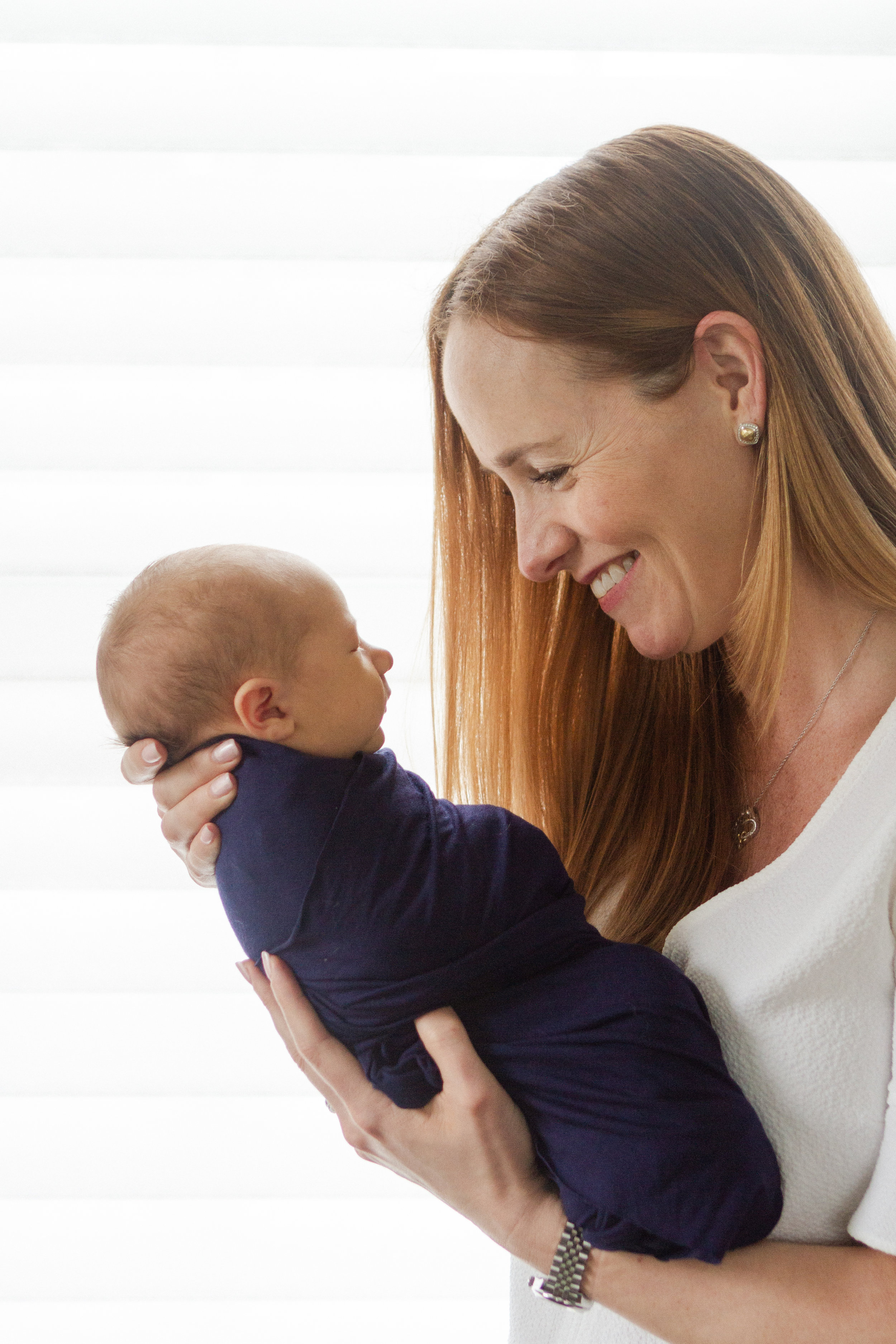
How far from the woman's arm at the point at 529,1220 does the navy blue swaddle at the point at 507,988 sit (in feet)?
0.06

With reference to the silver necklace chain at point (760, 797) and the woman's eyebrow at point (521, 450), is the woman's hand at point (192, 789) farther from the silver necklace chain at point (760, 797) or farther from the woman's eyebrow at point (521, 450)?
the silver necklace chain at point (760, 797)

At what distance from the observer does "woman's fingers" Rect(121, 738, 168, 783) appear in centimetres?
103

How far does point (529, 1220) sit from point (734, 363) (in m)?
0.89

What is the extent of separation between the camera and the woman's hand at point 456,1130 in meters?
0.97

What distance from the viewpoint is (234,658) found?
3.28 ft

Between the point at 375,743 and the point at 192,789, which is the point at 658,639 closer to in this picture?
the point at 375,743

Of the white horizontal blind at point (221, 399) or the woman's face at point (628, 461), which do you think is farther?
the white horizontal blind at point (221, 399)

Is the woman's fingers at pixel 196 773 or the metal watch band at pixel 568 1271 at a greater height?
the woman's fingers at pixel 196 773

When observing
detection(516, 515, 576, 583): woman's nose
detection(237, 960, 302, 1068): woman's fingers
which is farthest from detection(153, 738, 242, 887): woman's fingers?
detection(516, 515, 576, 583): woman's nose

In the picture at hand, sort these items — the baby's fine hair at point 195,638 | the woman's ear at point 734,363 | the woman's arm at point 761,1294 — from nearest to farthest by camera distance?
the woman's arm at point 761,1294, the baby's fine hair at point 195,638, the woman's ear at point 734,363

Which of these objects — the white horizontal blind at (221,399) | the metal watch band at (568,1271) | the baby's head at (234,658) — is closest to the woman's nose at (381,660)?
the baby's head at (234,658)

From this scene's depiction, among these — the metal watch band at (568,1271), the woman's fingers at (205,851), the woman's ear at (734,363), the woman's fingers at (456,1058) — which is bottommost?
the metal watch band at (568,1271)

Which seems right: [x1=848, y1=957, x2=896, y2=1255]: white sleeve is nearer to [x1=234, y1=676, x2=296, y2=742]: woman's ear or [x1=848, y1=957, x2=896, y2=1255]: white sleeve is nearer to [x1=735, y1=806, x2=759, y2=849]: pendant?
[x1=735, y1=806, x2=759, y2=849]: pendant

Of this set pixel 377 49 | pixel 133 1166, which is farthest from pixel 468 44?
pixel 133 1166
